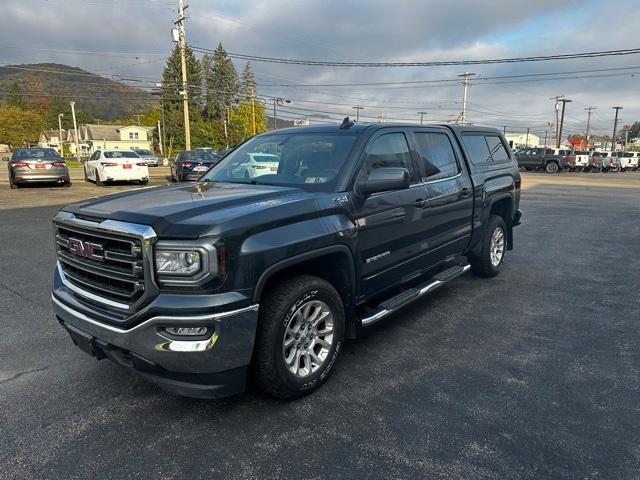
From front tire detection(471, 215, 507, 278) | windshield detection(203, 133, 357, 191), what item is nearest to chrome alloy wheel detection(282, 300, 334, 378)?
windshield detection(203, 133, 357, 191)

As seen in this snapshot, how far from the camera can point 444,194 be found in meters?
4.64

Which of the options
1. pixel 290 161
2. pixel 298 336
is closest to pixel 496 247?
pixel 290 161

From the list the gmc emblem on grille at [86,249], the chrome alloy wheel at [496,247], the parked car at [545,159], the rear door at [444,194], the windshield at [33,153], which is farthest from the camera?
the parked car at [545,159]

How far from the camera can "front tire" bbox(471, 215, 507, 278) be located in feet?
19.4

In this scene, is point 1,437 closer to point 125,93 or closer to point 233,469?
point 233,469

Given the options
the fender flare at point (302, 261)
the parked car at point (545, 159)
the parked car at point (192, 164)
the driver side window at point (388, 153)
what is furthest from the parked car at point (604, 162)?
the fender flare at point (302, 261)

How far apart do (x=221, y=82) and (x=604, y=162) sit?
71.1m

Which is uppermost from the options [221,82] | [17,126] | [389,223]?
[221,82]

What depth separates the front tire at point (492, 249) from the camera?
590 centimetres

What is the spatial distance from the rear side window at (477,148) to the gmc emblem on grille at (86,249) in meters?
4.14

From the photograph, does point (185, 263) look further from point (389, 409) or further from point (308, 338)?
point (389, 409)

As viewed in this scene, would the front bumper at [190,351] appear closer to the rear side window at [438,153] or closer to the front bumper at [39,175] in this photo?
the rear side window at [438,153]

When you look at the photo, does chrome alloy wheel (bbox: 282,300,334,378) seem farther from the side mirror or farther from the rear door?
the rear door

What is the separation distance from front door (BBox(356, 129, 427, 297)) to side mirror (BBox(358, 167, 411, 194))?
0.26 ft
